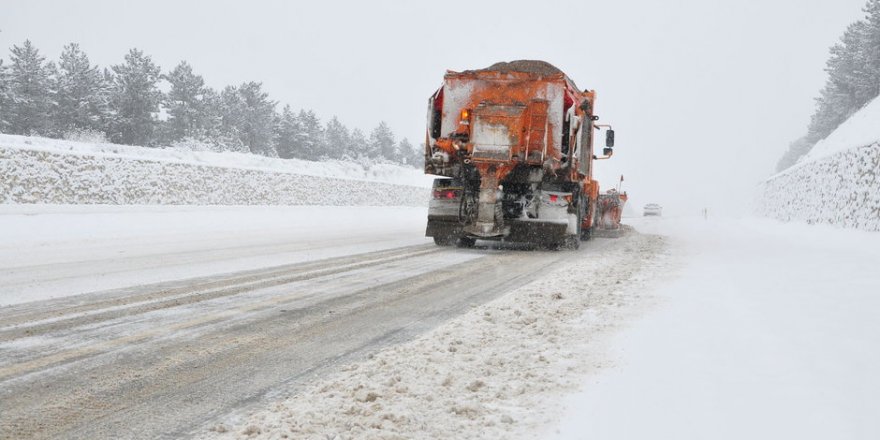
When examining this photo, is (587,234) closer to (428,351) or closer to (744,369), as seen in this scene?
(744,369)

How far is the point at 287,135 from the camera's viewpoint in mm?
54594

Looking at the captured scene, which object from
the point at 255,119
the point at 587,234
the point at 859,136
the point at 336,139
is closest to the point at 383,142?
the point at 336,139

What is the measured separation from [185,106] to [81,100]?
27.2ft

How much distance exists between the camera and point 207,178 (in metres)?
20.7

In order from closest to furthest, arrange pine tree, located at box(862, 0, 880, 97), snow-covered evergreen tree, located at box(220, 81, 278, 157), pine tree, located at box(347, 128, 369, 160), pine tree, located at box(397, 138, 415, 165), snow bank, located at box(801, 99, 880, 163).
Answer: snow bank, located at box(801, 99, 880, 163)
pine tree, located at box(862, 0, 880, 97)
snow-covered evergreen tree, located at box(220, 81, 278, 157)
pine tree, located at box(347, 128, 369, 160)
pine tree, located at box(397, 138, 415, 165)

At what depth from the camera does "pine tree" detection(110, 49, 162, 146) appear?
1563 inches

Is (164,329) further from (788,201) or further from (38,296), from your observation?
(788,201)

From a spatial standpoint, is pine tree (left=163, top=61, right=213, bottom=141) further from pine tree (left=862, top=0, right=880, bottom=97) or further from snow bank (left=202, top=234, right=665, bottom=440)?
pine tree (left=862, top=0, right=880, bottom=97)

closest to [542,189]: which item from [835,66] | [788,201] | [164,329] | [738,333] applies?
[738,333]

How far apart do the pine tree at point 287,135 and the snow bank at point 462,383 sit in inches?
2027

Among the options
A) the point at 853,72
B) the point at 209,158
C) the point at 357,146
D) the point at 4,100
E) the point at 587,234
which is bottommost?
the point at 587,234

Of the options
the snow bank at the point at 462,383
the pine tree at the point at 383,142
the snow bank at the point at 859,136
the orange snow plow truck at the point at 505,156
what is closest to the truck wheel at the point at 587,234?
the orange snow plow truck at the point at 505,156

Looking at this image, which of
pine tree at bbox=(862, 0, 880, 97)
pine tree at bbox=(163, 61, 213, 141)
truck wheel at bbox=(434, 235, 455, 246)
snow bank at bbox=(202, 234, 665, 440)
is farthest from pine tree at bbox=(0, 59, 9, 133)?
pine tree at bbox=(862, 0, 880, 97)

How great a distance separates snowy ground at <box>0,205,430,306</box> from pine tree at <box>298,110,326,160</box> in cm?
3641
